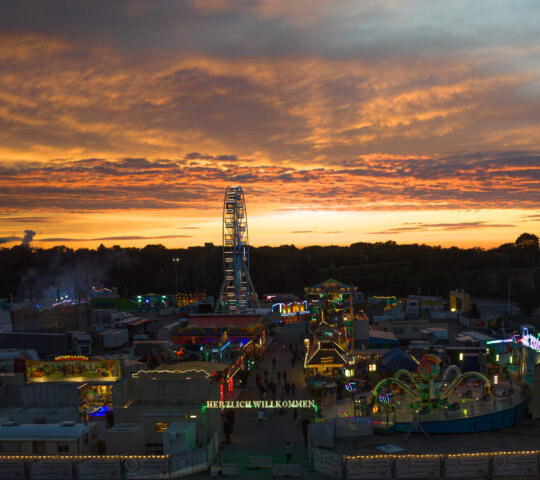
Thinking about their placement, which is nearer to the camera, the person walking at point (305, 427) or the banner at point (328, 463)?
the banner at point (328, 463)

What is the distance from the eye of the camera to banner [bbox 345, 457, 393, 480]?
43.9 ft

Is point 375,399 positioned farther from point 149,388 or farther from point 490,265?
point 490,265

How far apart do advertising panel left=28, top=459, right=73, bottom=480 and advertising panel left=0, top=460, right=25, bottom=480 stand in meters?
0.24

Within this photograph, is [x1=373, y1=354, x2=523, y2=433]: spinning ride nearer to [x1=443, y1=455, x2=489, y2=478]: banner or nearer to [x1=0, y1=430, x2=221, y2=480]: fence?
[x1=443, y1=455, x2=489, y2=478]: banner

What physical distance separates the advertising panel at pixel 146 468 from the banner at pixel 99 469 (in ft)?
0.71

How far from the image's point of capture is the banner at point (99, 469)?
13.5 m

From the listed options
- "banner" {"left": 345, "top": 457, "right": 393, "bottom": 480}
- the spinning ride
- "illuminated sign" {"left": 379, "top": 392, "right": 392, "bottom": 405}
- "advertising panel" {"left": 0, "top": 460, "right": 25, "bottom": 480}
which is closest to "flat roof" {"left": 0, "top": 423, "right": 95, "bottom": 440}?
"advertising panel" {"left": 0, "top": 460, "right": 25, "bottom": 480}

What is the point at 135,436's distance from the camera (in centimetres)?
1550

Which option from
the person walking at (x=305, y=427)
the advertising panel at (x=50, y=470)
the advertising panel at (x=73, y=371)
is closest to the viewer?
the advertising panel at (x=50, y=470)

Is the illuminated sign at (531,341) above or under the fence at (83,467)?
above

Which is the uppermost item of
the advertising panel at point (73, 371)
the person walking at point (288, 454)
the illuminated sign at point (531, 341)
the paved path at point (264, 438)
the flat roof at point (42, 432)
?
the illuminated sign at point (531, 341)

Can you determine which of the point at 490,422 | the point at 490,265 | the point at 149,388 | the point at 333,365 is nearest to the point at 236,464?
the point at 149,388

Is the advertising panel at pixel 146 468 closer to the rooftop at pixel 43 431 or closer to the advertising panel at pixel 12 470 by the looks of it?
the rooftop at pixel 43 431

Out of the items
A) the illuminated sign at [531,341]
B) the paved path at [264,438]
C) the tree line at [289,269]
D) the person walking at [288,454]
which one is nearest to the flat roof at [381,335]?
the paved path at [264,438]
